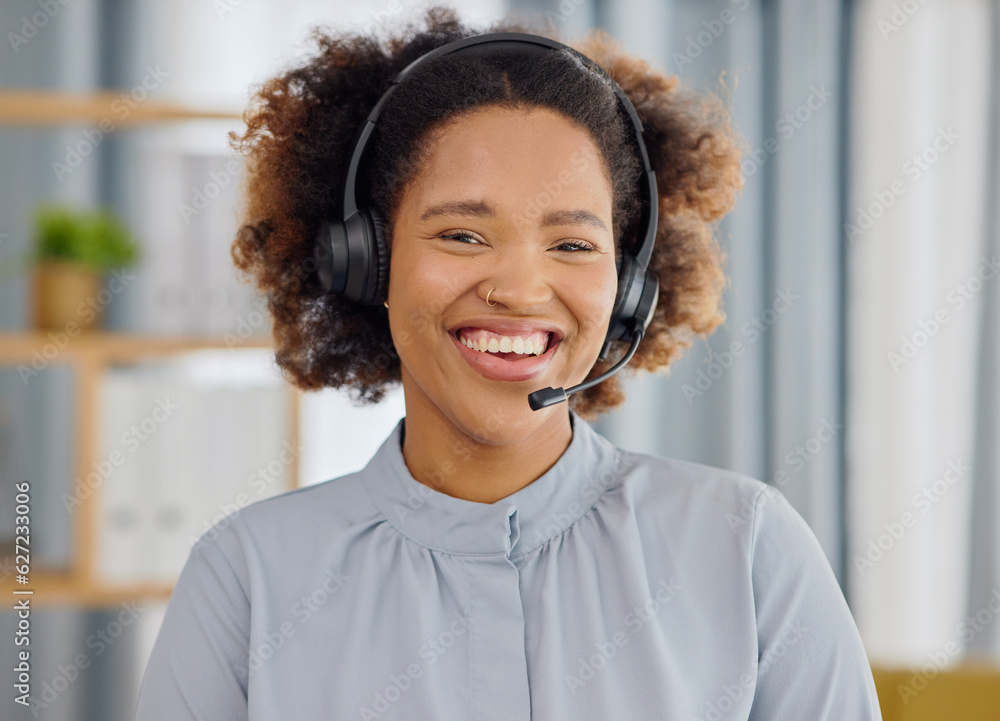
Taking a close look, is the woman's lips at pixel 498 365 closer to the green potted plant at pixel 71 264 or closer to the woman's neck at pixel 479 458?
the woman's neck at pixel 479 458

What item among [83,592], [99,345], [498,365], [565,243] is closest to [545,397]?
[498,365]

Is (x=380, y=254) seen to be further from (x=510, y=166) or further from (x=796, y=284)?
(x=796, y=284)

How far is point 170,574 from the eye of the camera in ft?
6.24

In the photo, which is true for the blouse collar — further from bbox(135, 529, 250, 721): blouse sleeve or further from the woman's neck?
bbox(135, 529, 250, 721): blouse sleeve

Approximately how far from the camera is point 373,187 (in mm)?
997

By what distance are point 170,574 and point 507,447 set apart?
1256mm

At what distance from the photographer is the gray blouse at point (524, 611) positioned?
2.78ft

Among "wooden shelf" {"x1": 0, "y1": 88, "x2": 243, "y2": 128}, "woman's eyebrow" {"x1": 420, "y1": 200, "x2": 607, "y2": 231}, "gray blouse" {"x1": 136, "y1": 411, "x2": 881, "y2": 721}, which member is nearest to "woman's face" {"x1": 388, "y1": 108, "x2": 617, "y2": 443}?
"woman's eyebrow" {"x1": 420, "y1": 200, "x2": 607, "y2": 231}

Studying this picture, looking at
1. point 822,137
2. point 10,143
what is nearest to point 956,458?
point 822,137

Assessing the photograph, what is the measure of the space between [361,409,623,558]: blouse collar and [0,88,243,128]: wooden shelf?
1207 mm

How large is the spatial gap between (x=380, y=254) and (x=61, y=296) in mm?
1215

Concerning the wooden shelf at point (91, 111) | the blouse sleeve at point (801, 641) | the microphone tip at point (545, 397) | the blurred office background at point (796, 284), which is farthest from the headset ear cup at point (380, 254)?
the blurred office background at point (796, 284)

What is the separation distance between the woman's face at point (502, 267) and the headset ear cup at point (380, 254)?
0.13ft

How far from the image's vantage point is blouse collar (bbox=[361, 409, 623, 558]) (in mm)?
915
